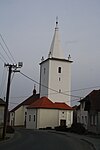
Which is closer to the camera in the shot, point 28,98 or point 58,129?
point 58,129

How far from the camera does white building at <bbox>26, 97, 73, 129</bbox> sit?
67.9 metres

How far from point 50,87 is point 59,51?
9.79m

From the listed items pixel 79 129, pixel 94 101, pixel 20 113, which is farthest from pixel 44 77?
pixel 79 129

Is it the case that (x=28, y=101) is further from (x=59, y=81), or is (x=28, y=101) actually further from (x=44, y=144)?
(x=44, y=144)

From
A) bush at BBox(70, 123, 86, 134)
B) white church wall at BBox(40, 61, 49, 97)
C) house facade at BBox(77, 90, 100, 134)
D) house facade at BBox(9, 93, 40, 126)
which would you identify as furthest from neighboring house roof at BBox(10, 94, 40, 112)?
bush at BBox(70, 123, 86, 134)

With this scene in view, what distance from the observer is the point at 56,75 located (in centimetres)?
7350

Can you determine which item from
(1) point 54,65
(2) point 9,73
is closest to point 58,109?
(1) point 54,65

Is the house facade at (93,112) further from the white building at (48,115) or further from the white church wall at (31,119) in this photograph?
the white church wall at (31,119)

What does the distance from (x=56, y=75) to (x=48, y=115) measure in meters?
10.5

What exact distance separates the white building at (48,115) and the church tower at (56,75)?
9.83ft

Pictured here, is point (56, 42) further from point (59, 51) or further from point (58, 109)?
point (58, 109)

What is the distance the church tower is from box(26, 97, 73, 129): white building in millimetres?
2996

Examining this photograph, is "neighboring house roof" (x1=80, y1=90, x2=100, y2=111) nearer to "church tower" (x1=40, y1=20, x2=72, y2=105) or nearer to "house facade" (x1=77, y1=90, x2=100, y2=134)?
"house facade" (x1=77, y1=90, x2=100, y2=134)

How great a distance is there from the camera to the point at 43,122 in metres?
67.8
